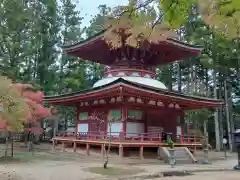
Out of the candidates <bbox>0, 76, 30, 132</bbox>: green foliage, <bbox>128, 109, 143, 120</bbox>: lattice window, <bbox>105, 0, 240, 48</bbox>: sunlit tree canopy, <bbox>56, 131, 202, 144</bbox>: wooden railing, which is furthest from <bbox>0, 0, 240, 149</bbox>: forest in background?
<bbox>105, 0, 240, 48</bbox>: sunlit tree canopy

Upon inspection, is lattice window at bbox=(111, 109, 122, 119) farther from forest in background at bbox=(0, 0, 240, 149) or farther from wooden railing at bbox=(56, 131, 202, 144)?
forest in background at bbox=(0, 0, 240, 149)

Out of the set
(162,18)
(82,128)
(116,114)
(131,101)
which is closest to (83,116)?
(82,128)

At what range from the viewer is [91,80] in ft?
141

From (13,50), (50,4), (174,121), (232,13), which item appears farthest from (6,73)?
(232,13)

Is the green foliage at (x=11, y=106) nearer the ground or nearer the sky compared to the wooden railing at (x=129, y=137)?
nearer the sky

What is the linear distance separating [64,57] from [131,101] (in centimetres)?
1947

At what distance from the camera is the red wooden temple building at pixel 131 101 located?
724 inches

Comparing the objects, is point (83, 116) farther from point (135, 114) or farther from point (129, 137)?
point (129, 137)

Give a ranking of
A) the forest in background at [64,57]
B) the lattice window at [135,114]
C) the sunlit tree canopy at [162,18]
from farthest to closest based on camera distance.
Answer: the forest in background at [64,57] → the lattice window at [135,114] → the sunlit tree canopy at [162,18]

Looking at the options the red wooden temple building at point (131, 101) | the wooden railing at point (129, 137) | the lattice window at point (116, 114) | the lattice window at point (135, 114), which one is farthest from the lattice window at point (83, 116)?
the lattice window at point (135, 114)

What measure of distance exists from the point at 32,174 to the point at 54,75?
24.1 m

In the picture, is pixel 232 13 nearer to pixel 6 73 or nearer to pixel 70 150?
pixel 70 150

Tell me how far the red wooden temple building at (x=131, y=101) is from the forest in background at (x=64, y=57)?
316 inches

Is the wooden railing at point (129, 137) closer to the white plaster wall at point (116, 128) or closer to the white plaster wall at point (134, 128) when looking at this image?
the white plaster wall at point (116, 128)
